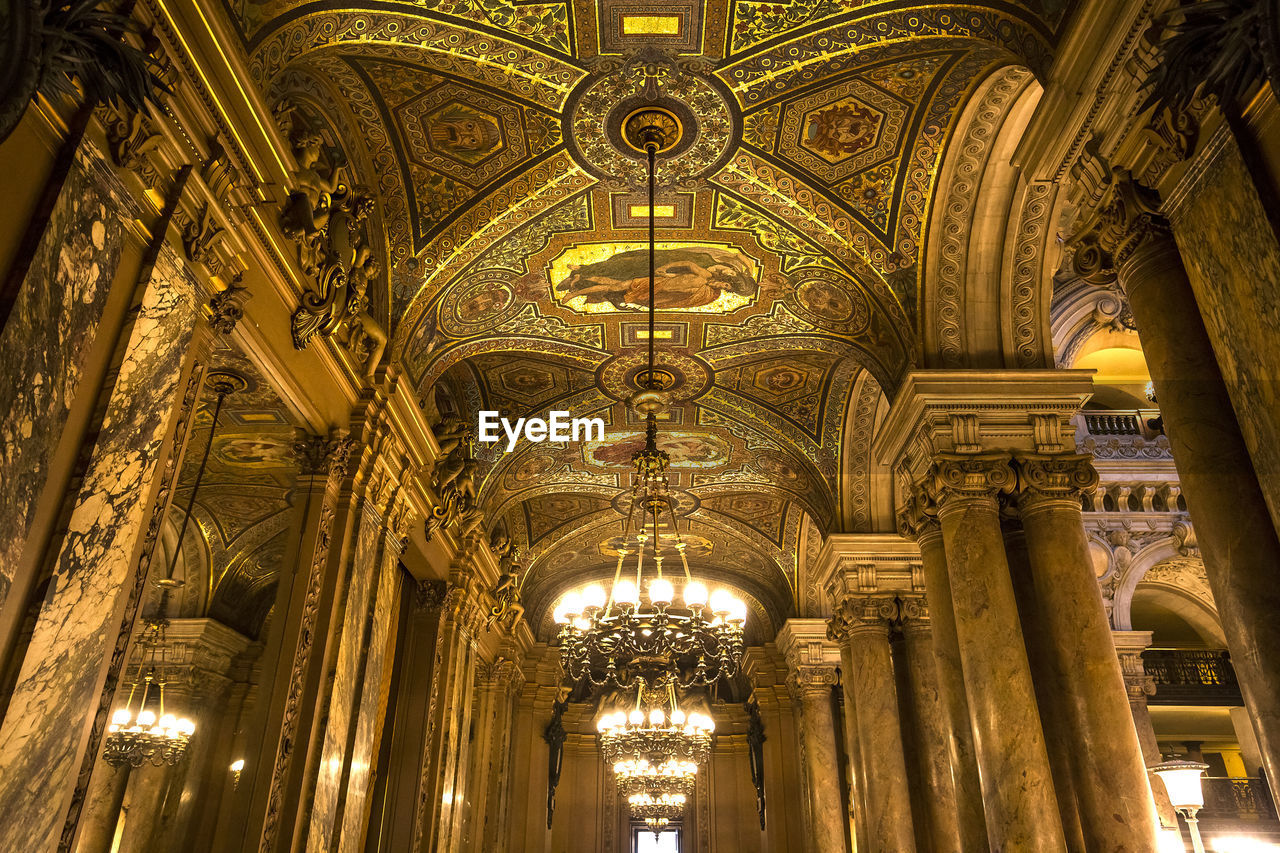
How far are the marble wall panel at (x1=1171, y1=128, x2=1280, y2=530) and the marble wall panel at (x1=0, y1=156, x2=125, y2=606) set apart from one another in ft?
14.4

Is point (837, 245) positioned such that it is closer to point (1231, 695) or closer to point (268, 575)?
point (268, 575)

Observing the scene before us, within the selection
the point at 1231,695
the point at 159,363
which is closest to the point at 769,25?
the point at 159,363

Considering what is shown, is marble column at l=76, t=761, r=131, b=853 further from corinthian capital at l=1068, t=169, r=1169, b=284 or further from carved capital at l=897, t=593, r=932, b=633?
corinthian capital at l=1068, t=169, r=1169, b=284

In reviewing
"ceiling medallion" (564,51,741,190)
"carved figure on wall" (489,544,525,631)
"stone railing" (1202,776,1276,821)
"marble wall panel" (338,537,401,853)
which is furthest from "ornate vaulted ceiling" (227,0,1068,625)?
"stone railing" (1202,776,1276,821)

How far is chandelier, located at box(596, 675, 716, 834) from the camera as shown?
39.5 feet

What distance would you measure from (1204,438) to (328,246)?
5327mm

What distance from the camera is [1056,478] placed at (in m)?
6.59

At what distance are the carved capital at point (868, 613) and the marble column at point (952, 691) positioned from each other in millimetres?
2325

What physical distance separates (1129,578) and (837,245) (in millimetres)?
6400

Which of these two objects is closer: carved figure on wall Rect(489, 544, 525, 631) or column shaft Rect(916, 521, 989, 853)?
column shaft Rect(916, 521, 989, 853)

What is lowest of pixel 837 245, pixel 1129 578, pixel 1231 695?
pixel 1231 695

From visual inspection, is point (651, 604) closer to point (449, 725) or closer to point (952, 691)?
point (952, 691)

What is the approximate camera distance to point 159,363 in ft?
14.4

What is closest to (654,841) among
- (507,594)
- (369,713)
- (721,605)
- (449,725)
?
(507,594)
